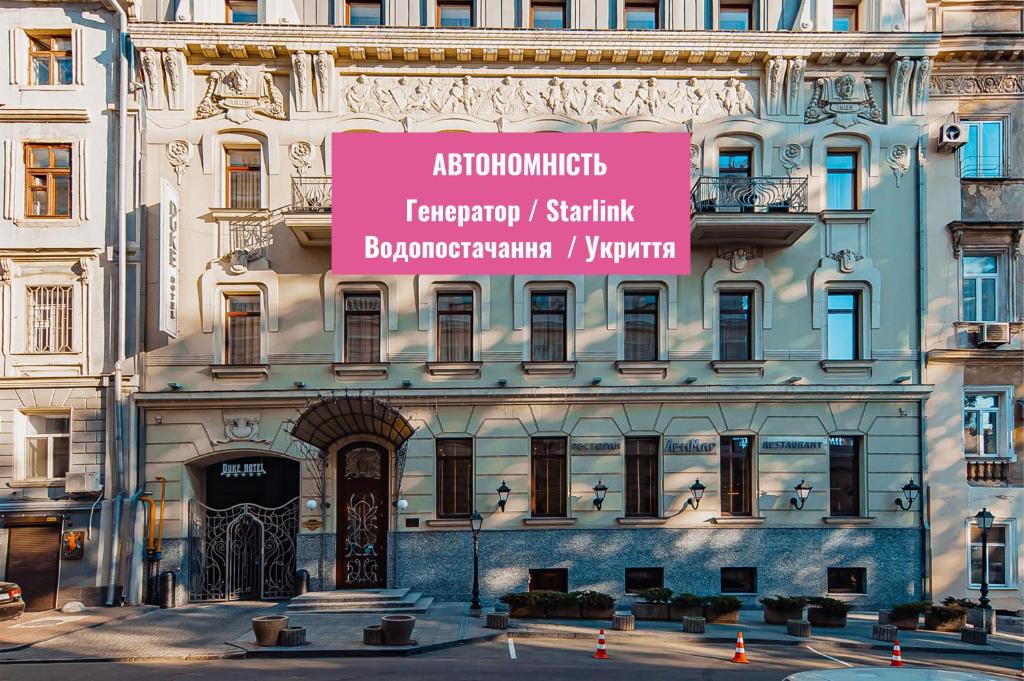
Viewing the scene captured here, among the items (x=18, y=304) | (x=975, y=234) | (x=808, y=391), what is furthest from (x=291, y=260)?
(x=975, y=234)

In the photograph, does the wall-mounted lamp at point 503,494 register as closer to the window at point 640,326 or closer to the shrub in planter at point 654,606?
the shrub in planter at point 654,606

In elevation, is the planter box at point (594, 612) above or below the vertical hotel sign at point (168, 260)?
below

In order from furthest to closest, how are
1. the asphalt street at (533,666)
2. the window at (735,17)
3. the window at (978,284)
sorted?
the window at (735,17) → the window at (978,284) → the asphalt street at (533,666)

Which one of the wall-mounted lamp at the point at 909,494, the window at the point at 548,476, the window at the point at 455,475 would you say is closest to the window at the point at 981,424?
the wall-mounted lamp at the point at 909,494

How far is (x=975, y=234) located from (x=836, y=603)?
34.7 ft

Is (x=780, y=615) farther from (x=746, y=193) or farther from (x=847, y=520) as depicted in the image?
(x=746, y=193)

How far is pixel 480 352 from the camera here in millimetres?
20391

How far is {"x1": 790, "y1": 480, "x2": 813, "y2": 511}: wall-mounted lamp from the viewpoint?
2003 centimetres

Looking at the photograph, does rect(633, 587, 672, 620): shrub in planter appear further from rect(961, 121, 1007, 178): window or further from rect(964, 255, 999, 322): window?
rect(961, 121, 1007, 178): window

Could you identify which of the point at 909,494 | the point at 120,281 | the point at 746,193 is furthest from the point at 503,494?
the point at 120,281

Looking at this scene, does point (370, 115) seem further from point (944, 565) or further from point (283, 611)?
point (944, 565)

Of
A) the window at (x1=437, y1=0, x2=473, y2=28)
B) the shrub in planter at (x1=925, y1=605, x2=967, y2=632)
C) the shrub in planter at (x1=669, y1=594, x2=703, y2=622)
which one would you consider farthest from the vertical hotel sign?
the shrub in planter at (x1=925, y1=605, x2=967, y2=632)

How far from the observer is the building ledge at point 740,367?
66.7ft

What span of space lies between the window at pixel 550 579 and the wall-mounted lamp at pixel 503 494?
1.91 metres
